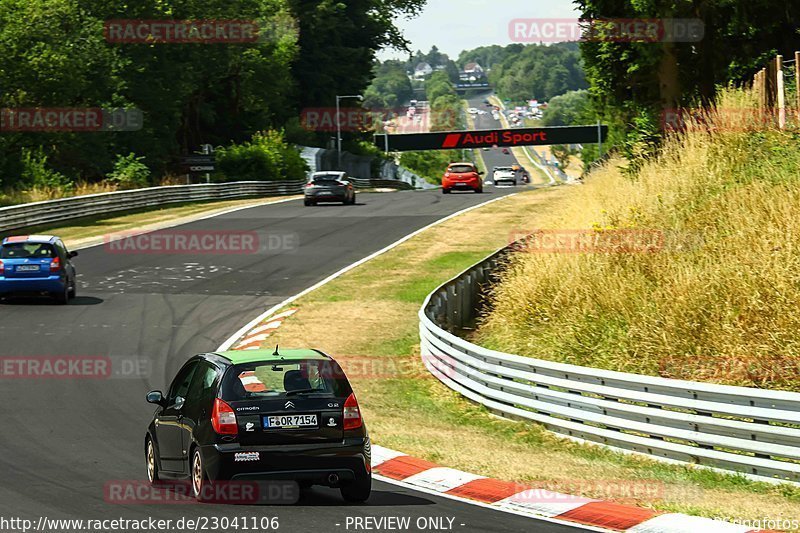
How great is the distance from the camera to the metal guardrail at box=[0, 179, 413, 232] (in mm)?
41438

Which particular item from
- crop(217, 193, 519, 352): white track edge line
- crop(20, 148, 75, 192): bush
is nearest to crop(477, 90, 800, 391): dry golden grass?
crop(217, 193, 519, 352): white track edge line

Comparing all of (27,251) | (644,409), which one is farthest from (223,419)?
(27,251)

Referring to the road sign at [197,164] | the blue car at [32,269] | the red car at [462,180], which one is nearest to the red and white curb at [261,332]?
the blue car at [32,269]

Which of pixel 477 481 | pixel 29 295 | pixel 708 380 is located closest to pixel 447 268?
pixel 29 295

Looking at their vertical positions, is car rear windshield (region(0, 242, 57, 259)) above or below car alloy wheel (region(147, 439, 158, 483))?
above

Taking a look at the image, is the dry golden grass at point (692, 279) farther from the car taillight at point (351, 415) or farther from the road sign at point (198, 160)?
the road sign at point (198, 160)

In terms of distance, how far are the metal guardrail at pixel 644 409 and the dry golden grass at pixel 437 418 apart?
225 mm

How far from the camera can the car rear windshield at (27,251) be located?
26516mm

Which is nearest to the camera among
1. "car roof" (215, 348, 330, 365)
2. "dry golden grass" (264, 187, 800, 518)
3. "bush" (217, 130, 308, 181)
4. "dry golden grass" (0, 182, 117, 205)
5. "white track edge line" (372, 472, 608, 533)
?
"white track edge line" (372, 472, 608, 533)

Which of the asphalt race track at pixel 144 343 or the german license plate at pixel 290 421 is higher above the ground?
the german license plate at pixel 290 421

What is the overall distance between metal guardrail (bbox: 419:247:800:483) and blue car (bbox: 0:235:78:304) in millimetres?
11274

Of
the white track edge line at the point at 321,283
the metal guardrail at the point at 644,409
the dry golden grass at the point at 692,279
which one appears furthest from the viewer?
the white track edge line at the point at 321,283

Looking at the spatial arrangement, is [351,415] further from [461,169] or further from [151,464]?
[461,169]

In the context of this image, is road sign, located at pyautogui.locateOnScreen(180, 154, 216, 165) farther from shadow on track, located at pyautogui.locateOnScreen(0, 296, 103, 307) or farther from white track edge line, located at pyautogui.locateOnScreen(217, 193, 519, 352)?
shadow on track, located at pyautogui.locateOnScreen(0, 296, 103, 307)
